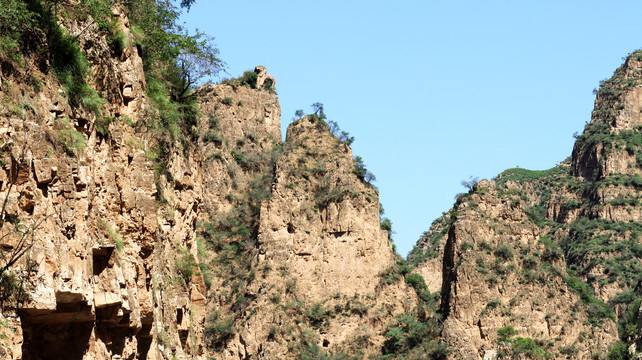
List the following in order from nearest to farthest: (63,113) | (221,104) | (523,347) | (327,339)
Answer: (63,113) < (523,347) < (327,339) < (221,104)

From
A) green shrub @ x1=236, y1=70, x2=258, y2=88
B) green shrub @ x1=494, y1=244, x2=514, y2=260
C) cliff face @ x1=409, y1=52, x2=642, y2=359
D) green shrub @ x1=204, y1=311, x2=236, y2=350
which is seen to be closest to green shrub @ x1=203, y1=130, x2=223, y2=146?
green shrub @ x1=236, y1=70, x2=258, y2=88

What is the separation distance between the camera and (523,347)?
81.5 meters

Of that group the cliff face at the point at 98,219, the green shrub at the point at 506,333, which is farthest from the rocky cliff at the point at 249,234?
the green shrub at the point at 506,333

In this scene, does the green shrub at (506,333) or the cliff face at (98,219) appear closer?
the cliff face at (98,219)

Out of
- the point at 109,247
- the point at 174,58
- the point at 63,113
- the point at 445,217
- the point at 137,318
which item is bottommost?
the point at 137,318

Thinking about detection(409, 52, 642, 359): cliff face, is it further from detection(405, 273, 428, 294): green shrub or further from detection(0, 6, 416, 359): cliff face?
detection(0, 6, 416, 359): cliff face

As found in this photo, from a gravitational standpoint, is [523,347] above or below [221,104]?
below

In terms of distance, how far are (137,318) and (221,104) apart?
288 feet

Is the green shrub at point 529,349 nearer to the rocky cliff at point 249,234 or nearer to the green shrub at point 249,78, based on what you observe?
the rocky cliff at point 249,234

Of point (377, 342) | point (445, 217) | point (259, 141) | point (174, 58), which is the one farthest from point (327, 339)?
point (445, 217)

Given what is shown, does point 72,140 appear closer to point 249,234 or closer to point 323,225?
point 323,225

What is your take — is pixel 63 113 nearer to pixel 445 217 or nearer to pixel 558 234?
pixel 558 234

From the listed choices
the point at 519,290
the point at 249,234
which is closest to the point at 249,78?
the point at 249,234

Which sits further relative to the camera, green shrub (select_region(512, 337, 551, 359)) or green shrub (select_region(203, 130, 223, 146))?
green shrub (select_region(203, 130, 223, 146))
